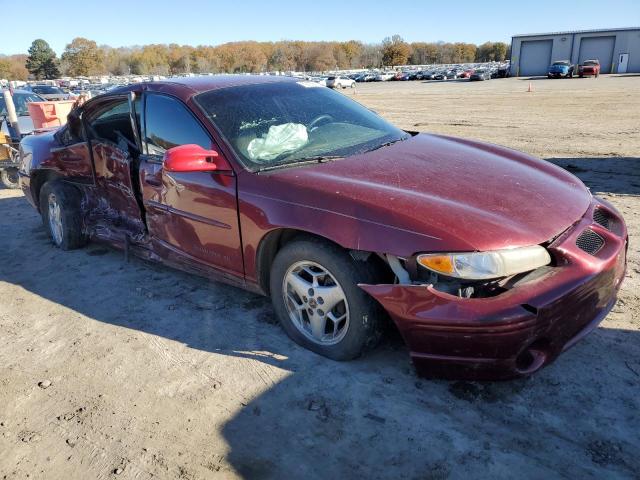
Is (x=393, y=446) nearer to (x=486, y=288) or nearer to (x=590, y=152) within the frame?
(x=486, y=288)

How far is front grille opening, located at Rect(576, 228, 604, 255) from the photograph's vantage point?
265 cm

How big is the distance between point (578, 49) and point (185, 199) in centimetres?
6873

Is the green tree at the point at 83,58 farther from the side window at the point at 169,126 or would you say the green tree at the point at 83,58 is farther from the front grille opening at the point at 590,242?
the front grille opening at the point at 590,242

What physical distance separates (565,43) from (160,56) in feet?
388

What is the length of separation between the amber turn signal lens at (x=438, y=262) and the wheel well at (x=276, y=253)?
0.30m

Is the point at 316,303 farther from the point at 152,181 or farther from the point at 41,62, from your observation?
the point at 41,62

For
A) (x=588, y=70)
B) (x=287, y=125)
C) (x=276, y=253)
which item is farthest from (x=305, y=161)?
(x=588, y=70)

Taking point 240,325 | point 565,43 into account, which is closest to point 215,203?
Answer: point 240,325

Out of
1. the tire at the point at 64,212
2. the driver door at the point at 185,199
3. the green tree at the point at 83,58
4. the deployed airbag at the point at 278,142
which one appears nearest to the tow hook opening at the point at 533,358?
the driver door at the point at 185,199

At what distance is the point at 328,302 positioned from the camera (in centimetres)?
288

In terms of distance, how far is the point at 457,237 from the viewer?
2.38 metres

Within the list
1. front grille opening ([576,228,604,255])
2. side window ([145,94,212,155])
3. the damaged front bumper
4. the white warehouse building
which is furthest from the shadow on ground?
the white warehouse building

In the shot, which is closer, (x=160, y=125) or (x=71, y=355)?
(x=71, y=355)

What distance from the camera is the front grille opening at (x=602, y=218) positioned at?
297 cm
